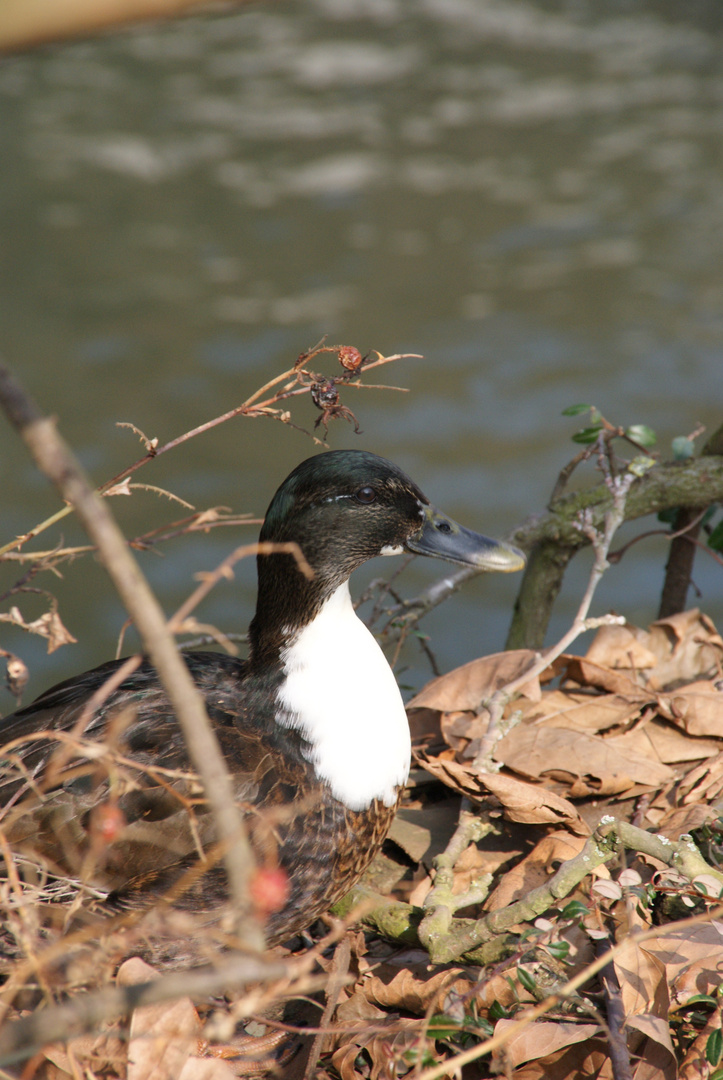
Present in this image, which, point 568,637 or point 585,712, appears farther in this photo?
point 585,712

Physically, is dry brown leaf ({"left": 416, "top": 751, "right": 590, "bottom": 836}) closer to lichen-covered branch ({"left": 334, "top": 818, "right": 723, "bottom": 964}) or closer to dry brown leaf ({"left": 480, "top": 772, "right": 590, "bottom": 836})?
dry brown leaf ({"left": 480, "top": 772, "right": 590, "bottom": 836})

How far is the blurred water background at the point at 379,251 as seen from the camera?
21.9 ft

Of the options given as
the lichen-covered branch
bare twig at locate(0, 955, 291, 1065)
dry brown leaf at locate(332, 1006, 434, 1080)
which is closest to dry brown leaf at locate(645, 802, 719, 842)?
the lichen-covered branch

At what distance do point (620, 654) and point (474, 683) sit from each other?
18.1 inches

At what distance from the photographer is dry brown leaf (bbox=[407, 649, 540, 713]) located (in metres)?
2.86

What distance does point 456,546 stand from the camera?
2482mm

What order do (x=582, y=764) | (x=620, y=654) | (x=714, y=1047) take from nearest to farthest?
(x=714, y=1047)
(x=582, y=764)
(x=620, y=654)

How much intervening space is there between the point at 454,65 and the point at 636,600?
23.7ft

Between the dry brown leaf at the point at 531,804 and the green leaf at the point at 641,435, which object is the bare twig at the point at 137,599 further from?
the green leaf at the point at 641,435

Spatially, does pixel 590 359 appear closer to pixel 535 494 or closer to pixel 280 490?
pixel 535 494

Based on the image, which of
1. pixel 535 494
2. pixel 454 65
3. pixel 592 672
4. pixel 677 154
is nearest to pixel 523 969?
pixel 592 672

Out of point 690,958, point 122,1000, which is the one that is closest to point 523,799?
point 690,958

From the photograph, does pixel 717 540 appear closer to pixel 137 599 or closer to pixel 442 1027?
pixel 442 1027

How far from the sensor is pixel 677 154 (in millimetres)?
9750
